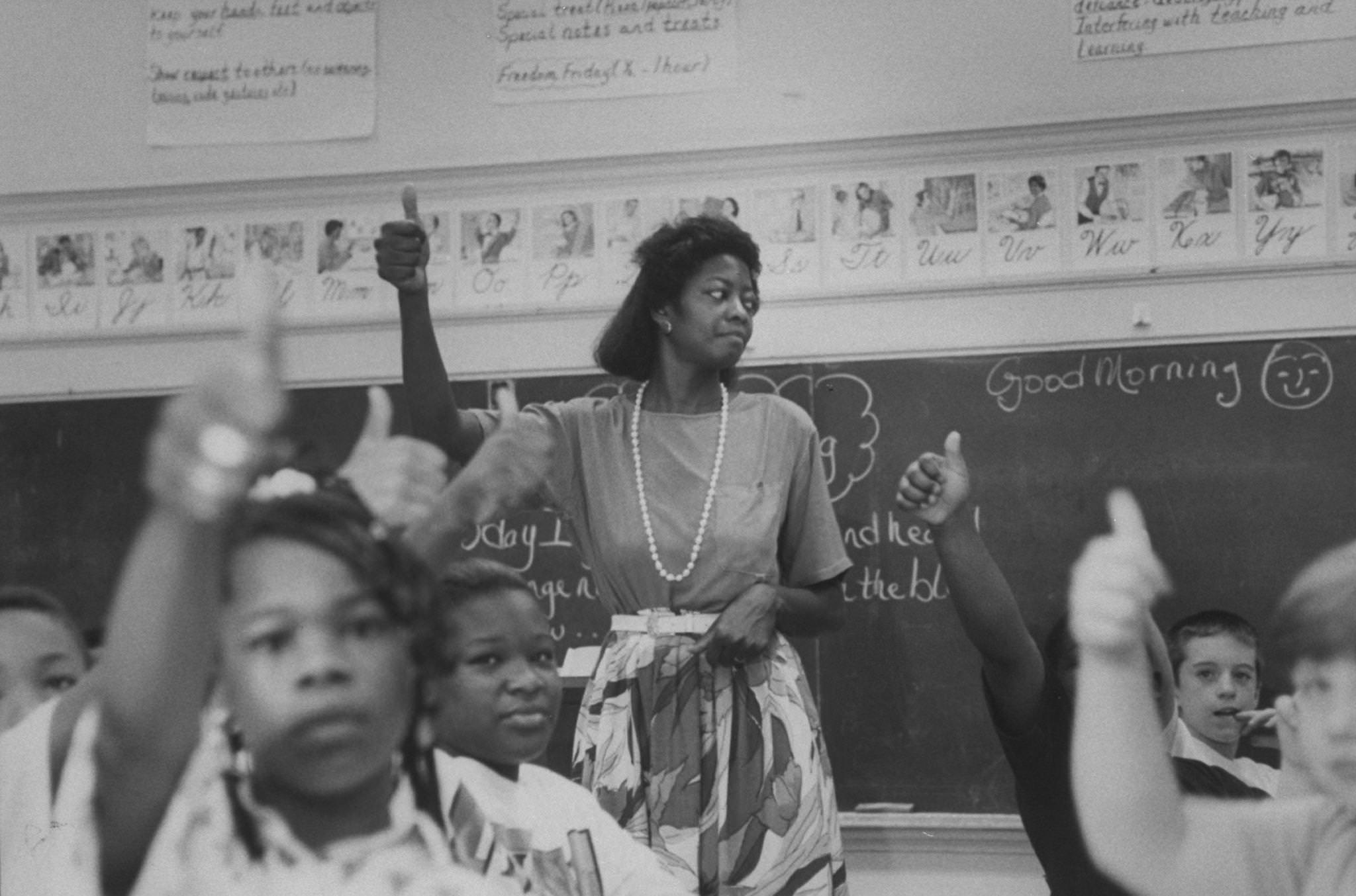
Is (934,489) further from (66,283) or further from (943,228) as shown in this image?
(66,283)

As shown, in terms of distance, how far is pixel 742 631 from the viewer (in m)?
2.49

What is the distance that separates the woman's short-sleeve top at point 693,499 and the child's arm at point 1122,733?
157 centimetres

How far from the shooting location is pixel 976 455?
3607 mm

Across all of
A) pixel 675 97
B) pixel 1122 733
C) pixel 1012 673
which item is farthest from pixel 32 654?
pixel 675 97

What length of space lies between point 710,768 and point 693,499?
0.42 m

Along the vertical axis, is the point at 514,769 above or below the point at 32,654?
below

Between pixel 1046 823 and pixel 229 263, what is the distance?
8.60 feet

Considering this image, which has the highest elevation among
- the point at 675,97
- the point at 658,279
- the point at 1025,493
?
the point at 675,97

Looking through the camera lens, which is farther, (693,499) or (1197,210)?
(1197,210)

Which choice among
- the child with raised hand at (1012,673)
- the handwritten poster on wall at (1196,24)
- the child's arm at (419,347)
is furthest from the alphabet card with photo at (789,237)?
the child with raised hand at (1012,673)

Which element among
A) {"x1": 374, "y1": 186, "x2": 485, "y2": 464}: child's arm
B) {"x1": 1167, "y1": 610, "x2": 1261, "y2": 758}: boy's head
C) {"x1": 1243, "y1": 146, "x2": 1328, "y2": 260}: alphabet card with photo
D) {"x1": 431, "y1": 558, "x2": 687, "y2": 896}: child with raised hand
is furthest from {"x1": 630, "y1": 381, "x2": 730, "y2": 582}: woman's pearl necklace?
{"x1": 1243, "y1": 146, "x2": 1328, "y2": 260}: alphabet card with photo

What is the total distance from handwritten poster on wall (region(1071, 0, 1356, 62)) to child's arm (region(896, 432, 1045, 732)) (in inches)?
74.7

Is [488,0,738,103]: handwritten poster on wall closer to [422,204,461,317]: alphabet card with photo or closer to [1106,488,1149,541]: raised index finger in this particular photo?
[422,204,461,317]: alphabet card with photo

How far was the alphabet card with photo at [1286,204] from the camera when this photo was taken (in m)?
3.52
